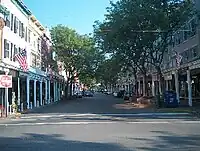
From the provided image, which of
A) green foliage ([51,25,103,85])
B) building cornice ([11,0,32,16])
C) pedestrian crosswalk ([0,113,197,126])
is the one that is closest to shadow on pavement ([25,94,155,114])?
pedestrian crosswalk ([0,113,197,126])

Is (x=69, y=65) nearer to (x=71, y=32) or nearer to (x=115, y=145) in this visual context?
(x=71, y=32)

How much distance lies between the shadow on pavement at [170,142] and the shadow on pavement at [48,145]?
1.12m

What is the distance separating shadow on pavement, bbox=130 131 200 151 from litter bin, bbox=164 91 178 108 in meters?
22.9

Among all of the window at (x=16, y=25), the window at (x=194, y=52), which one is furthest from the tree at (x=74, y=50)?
the window at (x=16, y=25)

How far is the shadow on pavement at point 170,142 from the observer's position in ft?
38.7

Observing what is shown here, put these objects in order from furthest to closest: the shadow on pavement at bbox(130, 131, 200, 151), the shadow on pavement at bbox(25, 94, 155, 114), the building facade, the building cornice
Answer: the building cornice
the building facade
the shadow on pavement at bbox(25, 94, 155, 114)
the shadow on pavement at bbox(130, 131, 200, 151)

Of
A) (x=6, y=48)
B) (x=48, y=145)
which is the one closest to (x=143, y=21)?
(x=6, y=48)

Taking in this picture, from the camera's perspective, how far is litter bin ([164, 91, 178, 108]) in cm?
3812

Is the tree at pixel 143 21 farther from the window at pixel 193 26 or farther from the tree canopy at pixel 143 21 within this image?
the window at pixel 193 26

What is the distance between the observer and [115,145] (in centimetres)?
1253

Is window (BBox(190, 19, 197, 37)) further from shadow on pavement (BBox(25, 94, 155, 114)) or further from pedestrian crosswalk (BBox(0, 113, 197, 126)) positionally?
pedestrian crosswalk (BBox(0, 113, 197, 126))

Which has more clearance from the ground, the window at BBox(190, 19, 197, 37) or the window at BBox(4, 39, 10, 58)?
the window at BBox(190, 19, 197, 37)

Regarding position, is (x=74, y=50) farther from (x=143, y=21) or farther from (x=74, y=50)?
(x=143, y=21)

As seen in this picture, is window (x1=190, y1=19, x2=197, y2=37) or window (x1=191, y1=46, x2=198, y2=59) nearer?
window (x1=190, y1=19, x2=197, y2=37)
